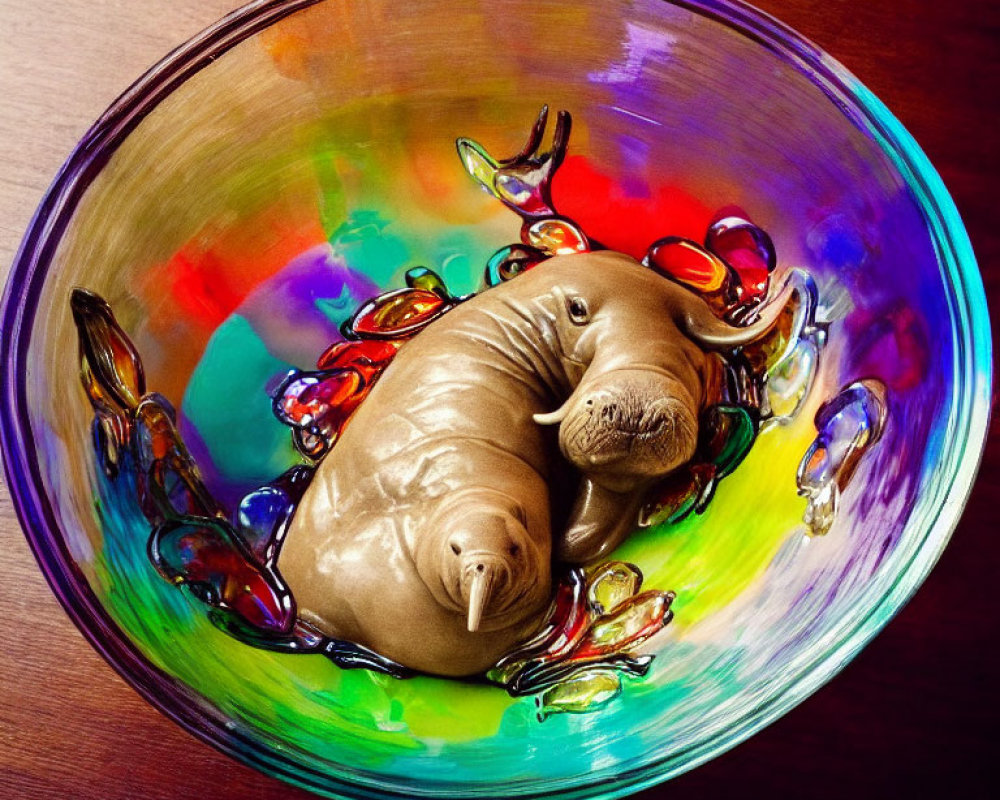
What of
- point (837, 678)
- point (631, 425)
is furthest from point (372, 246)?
point (837, 678)

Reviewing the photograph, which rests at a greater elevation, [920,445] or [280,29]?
[280,29]

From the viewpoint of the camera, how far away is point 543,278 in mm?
408

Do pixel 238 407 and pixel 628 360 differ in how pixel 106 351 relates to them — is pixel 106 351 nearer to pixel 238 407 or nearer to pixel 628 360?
pixel 238 407

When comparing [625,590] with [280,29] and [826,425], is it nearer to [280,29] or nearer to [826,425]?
[826,425]

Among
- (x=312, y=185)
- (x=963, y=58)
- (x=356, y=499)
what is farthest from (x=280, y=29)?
(x=963, y=58)

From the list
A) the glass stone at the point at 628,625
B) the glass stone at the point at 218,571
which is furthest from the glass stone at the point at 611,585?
the glass stone at the point at 218,571

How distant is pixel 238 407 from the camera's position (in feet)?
1.33

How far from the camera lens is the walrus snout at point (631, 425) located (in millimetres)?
354

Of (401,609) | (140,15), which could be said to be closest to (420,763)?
(401,609)

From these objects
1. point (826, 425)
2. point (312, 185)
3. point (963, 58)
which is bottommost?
point (826, 425)

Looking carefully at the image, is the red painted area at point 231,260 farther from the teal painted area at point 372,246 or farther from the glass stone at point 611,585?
the glass stone at point 611,585

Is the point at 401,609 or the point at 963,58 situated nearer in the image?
the point at 401,609

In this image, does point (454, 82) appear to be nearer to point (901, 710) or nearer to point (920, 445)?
point (920, 445)

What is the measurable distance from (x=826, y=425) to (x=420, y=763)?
17cm
